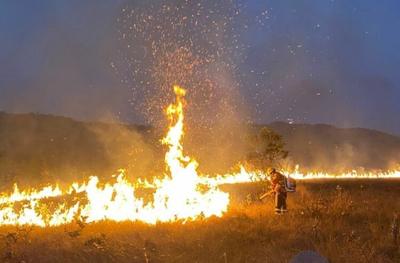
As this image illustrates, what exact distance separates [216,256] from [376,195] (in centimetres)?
1126

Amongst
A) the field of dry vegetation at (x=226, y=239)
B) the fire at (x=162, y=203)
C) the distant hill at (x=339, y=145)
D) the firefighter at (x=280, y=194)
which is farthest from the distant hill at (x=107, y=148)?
the firefighter at (x=280, y=194)

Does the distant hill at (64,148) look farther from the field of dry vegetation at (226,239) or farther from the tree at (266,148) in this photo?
the field of dry vegetation at (226,239)

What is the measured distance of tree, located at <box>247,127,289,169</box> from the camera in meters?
25.2

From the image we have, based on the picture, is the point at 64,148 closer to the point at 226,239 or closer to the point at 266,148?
the point at 266,148

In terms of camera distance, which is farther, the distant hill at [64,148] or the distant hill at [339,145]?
the distant hill at [339,145]

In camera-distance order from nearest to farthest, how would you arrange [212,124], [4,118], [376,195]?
[376,195] → [4,118] → [212,124]

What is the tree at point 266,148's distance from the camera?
82.5ft

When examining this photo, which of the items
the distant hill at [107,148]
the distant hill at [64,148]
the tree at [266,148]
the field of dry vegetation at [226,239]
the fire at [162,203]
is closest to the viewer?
the field of dry vegetation at [226,239]

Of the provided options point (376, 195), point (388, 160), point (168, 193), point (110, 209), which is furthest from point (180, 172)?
point (388, 160)

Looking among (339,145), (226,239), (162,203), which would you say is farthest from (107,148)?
(226,239)

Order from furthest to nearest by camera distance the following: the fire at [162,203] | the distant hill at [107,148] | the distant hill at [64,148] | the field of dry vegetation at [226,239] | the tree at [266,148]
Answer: the distant hill at [107,148] → the distant hill at [64,148] → the tree at [266,148] → the fire at [162,203] → the field of dry vegetation at [226,239]

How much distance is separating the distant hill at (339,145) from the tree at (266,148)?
157ft

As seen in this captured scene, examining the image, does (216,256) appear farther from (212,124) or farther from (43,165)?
(212,124)

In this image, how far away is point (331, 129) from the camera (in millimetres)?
102938
